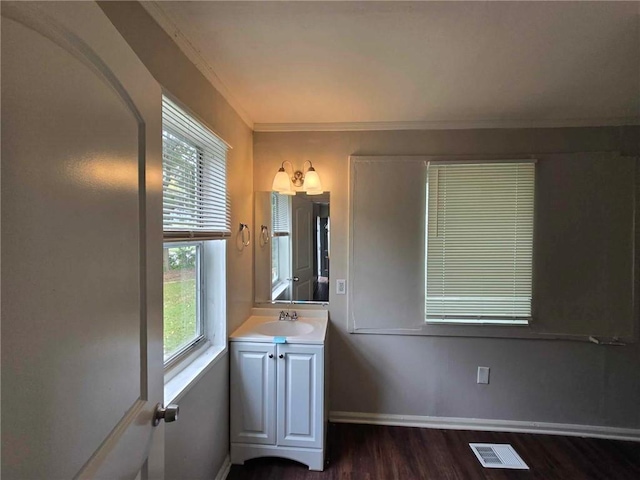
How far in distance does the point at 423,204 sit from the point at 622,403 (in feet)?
6.93

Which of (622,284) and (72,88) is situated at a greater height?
(72,88)

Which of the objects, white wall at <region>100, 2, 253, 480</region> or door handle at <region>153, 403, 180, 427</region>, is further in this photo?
white wall at <region>100, 2, 253, 480</region>

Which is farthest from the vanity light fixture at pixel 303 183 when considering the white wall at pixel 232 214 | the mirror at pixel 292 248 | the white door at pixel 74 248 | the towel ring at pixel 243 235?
the white door at pixel 74 248

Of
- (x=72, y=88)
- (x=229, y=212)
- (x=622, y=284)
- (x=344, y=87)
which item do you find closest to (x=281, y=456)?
(x=229, y=212)

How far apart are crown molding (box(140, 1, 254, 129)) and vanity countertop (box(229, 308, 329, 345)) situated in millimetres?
1529

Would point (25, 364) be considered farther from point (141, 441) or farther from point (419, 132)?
point (419, 132)

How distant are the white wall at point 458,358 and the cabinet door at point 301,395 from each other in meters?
0.55

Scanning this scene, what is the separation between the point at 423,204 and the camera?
91.4 inches

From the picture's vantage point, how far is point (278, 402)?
1.90m

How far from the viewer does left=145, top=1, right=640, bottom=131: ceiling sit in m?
1.18

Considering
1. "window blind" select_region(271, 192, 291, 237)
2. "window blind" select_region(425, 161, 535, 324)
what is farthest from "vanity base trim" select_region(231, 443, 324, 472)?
"window blind" select_region(271, 192, 291, 237)

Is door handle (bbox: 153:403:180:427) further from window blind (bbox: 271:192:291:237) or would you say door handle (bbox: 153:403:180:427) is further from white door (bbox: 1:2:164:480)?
window blind (bbox: 271:192:291:237)

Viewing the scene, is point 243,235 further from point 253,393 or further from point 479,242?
point 479,242

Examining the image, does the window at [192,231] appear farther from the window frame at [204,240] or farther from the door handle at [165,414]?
the door handle at [165,414]
